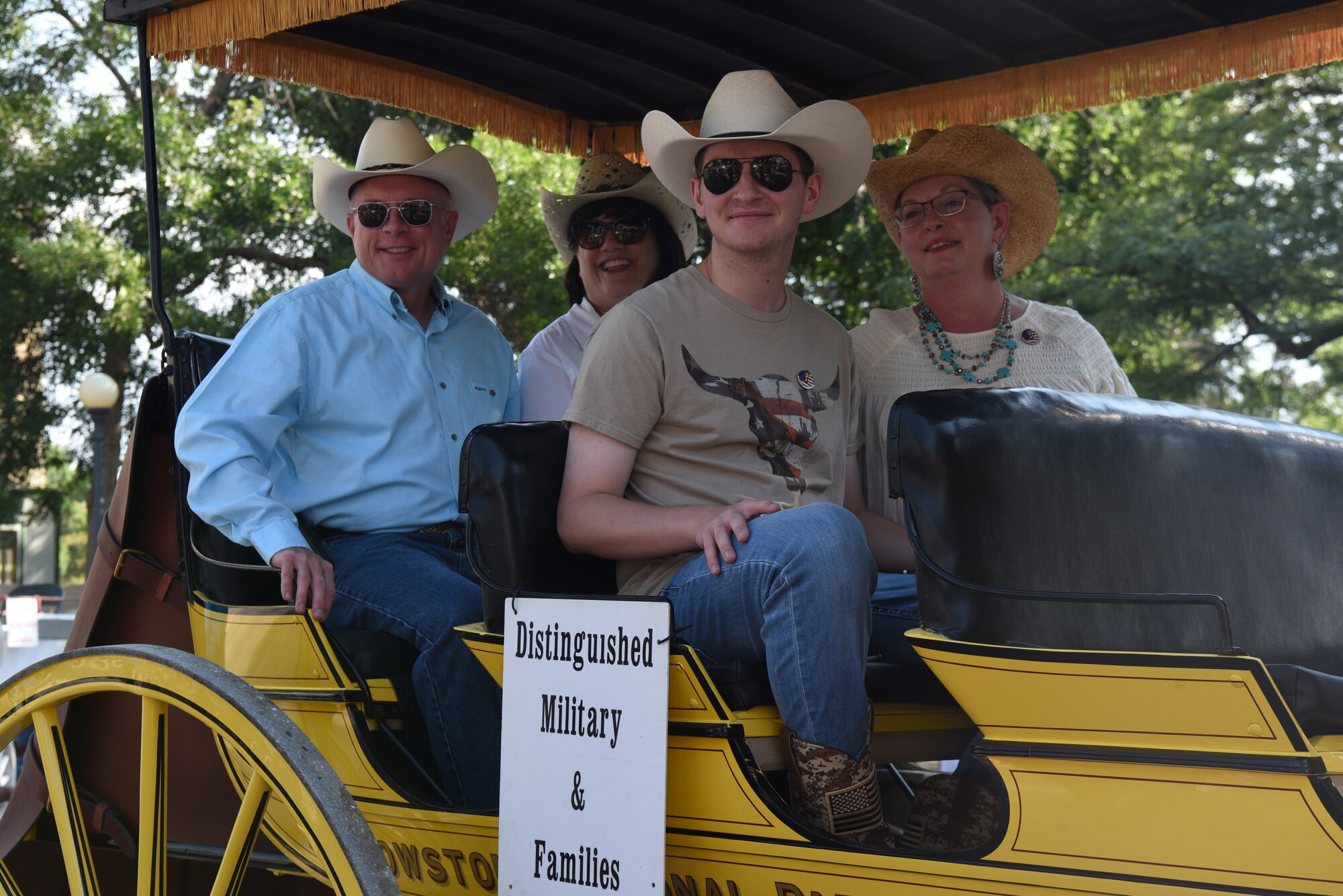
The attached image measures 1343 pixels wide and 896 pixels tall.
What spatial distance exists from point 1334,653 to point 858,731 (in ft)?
2.60

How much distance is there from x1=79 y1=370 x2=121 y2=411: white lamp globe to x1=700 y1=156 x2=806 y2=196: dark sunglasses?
956cm

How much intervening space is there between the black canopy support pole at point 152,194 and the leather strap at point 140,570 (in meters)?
0.45

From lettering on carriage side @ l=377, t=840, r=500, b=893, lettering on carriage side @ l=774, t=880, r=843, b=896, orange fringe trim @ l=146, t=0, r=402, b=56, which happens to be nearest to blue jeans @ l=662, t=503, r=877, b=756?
lettering on carriage side @ l=774, t=880, r=843, b=896

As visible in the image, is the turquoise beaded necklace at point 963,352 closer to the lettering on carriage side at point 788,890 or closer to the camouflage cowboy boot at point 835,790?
the camouflage cowboy boot at point 835,790

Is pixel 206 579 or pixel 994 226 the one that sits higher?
pixel 994 226

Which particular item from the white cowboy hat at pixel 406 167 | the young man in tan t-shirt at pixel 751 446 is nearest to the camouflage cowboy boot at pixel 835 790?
the young man in tan t-shirt at pixel 751 446

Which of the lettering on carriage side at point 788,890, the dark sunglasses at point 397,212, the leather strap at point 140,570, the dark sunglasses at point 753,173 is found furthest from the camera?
the dark sunglasses at point 397,212

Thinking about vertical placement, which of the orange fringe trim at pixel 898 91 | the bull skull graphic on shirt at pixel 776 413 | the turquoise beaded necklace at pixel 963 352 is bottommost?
the bull skull graphic on shirt at pixel 776 413

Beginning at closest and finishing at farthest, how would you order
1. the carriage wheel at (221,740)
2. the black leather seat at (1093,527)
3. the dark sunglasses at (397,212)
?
the black leather seat at (1093,527) → the carriage wheel at (221,740) → the dark sunglasses at (397,212)

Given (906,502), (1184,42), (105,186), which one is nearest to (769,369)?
(906,502)

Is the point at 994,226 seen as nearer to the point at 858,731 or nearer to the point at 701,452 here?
the point at 701,452

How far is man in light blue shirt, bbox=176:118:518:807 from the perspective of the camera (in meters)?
2.54

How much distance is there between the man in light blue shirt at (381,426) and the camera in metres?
2.54

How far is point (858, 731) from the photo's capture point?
2.01 meters
